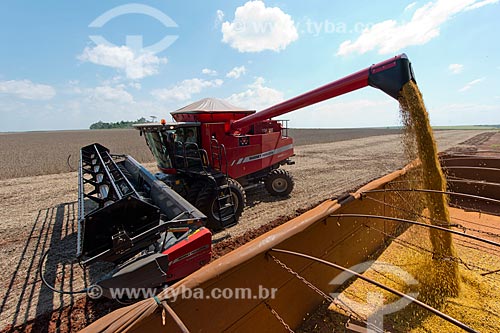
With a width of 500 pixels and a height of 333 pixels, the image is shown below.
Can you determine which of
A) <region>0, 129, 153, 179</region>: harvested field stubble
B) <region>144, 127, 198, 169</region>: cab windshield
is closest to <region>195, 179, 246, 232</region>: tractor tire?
<region>144, 127, 198, 169</region>: cab windshield

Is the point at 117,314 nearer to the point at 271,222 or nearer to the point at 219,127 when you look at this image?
the point at 271,222

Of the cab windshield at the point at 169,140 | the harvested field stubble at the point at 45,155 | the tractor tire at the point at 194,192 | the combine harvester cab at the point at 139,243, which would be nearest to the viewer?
the combine harvester cab at the point at 139,243

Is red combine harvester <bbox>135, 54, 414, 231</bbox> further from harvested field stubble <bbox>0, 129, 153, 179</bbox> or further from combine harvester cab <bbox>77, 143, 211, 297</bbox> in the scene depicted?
harvested field stubble <bbox>0, 129, 153, 179</bbox>

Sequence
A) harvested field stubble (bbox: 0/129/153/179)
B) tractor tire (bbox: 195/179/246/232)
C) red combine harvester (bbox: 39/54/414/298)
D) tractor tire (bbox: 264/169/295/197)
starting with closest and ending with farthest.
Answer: red combine harvester (bbox: 39/54/414/298), tractor tire (bbox: 195/179/246/232), tractor tire (bbox: 264/169/295/197), harvested field stubble (bbox: 0/129/153/179)

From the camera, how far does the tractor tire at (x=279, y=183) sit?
21.2 feet

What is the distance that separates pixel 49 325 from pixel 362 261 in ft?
12.3

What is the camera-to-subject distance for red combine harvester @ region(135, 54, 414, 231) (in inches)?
167

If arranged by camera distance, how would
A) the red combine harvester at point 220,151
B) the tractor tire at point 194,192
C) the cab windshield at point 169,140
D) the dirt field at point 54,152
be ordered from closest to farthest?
the red combine harvester at point 220,151, the tractor tire at point 194,192, the cab windshield at point 169,140, the dirt field at point 54,152

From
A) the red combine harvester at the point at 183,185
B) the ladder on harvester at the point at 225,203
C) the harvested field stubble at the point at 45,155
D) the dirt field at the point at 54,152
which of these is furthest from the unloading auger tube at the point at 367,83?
the harvested field stubble at the point at 45,155

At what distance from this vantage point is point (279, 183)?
256 inches

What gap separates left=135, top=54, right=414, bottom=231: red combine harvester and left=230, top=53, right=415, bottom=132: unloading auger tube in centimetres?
1

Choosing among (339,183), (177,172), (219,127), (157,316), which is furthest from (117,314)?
(339,183)

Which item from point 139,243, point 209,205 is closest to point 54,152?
point 209,205

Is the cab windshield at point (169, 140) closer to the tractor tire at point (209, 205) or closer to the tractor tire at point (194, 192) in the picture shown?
the tractor tire at point (194, 192)
